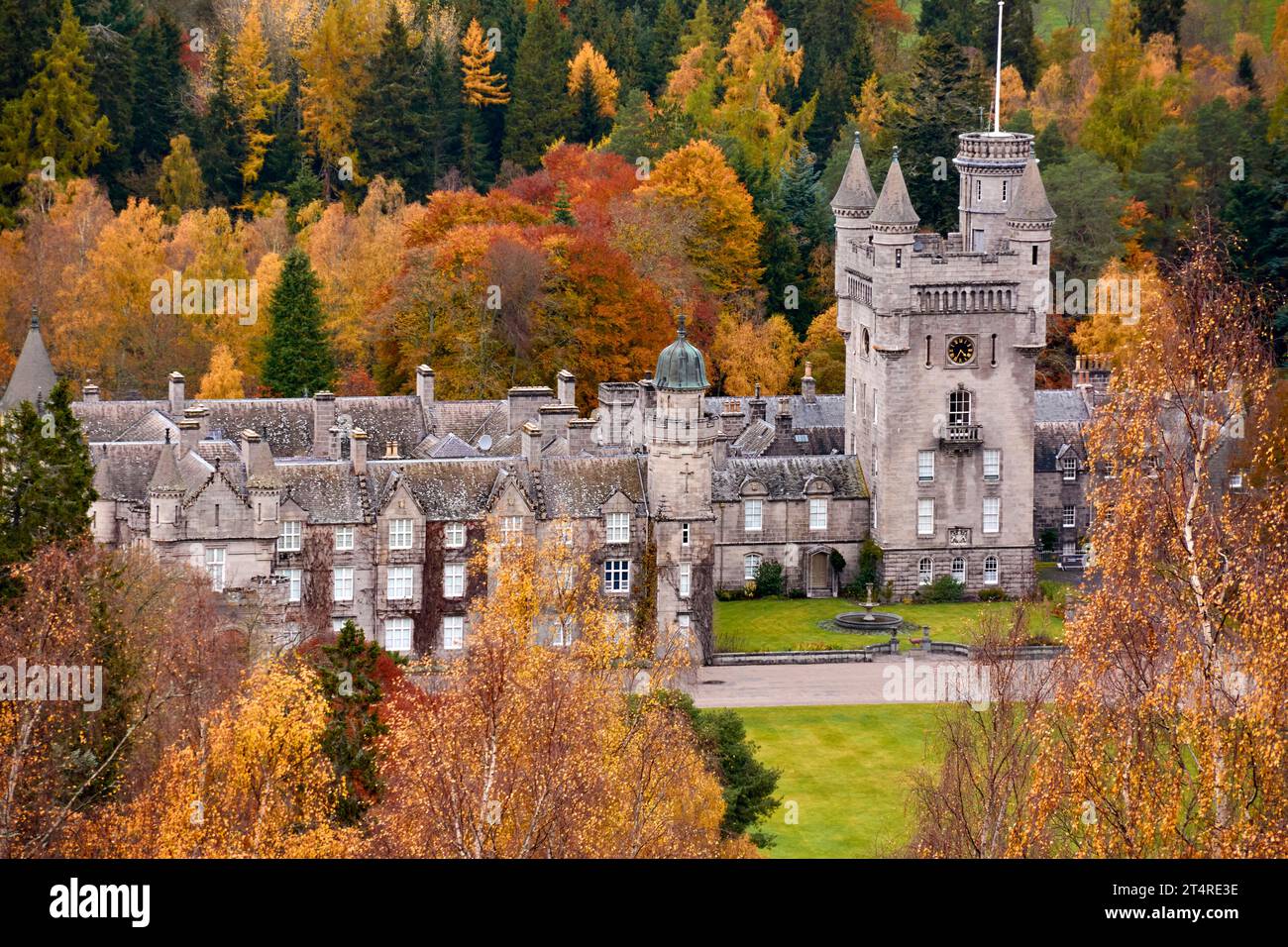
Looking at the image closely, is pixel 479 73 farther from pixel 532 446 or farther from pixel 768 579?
pixel 532 446

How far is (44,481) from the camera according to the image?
57.8 m

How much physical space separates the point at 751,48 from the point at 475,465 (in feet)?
230

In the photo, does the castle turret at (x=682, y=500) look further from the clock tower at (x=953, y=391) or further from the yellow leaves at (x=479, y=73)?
the yellow leaves at (x=479, y=73)

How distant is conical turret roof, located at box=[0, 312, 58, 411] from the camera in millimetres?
84375

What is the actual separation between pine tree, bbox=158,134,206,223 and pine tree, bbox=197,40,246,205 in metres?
2.68

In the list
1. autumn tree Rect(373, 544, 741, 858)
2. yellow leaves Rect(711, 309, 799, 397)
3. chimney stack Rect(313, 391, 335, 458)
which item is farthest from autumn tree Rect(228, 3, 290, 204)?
autumn tree Rect(373, 544, 741, 858)

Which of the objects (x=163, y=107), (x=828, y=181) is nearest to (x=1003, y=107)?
(x=828, y=181)

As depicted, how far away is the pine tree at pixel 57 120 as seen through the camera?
117750 millimetres

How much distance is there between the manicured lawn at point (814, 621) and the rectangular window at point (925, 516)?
2689 millimetres

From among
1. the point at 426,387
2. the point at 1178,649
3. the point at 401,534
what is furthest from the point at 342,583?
the point at 1178,649

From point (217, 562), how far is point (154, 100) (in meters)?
61.4

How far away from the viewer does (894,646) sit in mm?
77812

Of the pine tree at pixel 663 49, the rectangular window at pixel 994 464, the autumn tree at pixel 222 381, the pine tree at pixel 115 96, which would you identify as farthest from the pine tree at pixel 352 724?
the pine tree at pixel 663 49

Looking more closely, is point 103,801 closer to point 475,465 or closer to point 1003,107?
point 475,465
